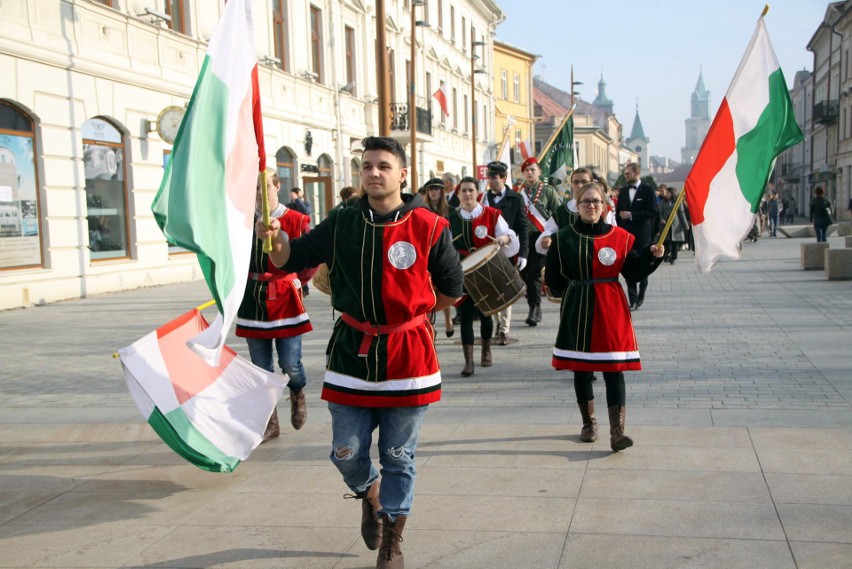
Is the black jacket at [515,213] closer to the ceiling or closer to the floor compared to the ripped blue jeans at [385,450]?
closer to the ceiling

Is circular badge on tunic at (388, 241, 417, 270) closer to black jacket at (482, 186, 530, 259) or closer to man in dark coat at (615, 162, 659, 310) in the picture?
black jacket at (482, 186, 530, 259)

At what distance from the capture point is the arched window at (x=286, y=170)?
23.6 meters

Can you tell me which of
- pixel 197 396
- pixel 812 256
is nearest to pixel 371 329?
pixel 197 396

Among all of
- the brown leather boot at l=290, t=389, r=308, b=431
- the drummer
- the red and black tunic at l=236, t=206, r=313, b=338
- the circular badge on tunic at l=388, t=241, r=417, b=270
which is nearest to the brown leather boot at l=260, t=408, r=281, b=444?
the brown leather boot at l=290, t=389, r=308, b=431

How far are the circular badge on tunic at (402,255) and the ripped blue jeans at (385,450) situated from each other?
631 mm

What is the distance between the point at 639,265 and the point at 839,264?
11.3 m

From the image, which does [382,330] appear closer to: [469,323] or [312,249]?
[312,249]

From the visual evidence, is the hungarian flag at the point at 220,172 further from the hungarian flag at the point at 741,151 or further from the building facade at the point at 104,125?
the building facade at the point at 104,125

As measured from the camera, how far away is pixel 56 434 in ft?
20.4

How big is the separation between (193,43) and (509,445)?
15.7m

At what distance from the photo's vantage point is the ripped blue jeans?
3781 millimetres

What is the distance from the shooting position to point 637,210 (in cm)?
1232

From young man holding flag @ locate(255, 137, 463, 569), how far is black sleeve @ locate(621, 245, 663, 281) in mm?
1935

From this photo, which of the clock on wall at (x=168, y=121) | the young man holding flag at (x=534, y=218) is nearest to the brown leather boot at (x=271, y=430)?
the young man holding flag at (x=534, y=218)
